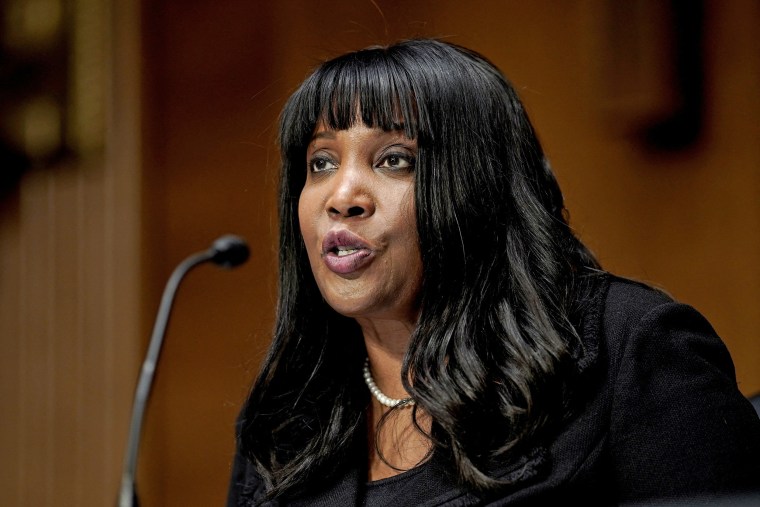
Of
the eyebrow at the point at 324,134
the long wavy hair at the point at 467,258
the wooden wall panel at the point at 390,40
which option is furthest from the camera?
the wooden wall panel at the point at 390,40

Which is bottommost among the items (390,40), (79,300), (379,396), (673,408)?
(79,300)

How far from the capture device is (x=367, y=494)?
131 centimetres

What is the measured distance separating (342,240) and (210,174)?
1460mm

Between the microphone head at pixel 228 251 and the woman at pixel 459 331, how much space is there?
0.22 feet

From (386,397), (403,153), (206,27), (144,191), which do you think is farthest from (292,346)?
(206,27)

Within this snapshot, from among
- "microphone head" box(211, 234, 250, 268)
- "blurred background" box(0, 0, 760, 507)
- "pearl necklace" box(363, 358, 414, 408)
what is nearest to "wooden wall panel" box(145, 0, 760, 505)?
"blurred background" box(0, 0, 760, 507)

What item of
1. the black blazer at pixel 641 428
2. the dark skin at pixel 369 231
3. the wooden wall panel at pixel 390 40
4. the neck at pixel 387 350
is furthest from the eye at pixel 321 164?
the wooden wall panel at pixel 390 40

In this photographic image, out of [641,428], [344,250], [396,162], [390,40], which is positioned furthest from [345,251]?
[390,40]

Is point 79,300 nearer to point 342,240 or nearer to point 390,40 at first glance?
point 390,40

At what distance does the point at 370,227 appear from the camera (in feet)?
4.02

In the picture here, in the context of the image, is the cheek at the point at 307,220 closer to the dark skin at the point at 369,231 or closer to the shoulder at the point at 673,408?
the dark skin at the point at 369,231

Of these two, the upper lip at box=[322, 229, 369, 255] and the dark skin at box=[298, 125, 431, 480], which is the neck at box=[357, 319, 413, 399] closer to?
the dark skin at box=[298, 125, 431, 480]

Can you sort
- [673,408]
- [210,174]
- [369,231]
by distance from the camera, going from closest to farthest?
[673,408] < [369,231] < [210,174]

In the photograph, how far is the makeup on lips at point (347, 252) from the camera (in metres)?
1.23
